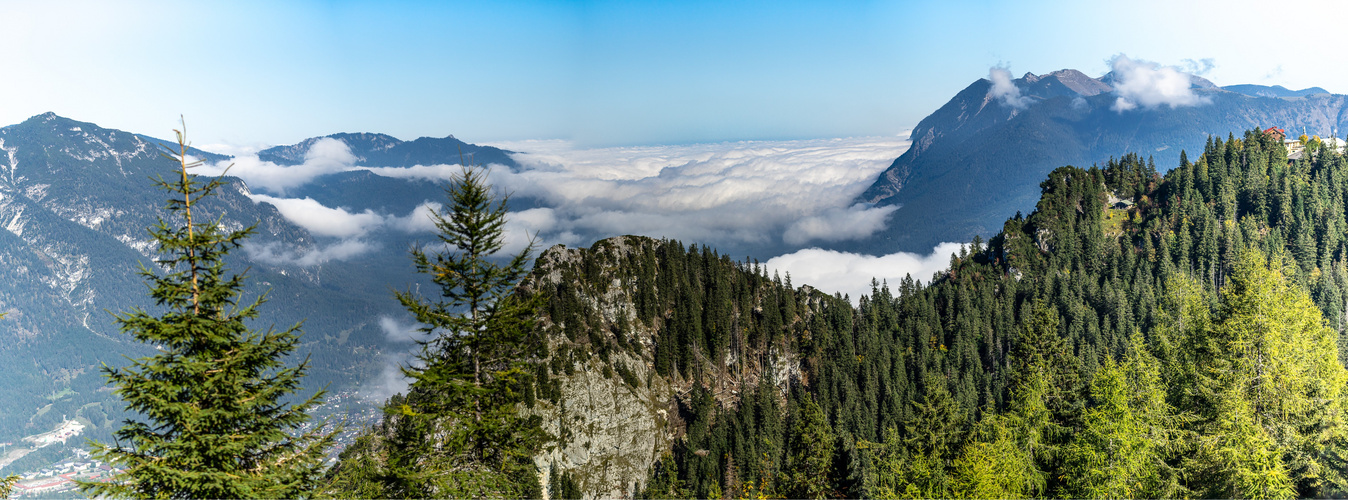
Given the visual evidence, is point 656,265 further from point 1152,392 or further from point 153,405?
point 153,405

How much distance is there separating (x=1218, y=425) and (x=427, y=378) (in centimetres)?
3699

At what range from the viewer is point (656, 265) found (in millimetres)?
168750

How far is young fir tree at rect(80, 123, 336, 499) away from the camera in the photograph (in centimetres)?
1903

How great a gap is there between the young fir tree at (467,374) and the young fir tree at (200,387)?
13.3ft

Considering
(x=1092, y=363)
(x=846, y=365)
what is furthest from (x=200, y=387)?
(x=1092, y=363)

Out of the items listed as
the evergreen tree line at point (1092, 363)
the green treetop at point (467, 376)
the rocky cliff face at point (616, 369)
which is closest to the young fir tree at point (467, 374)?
the green treetop at point (467, 376)

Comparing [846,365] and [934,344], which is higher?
[934,344]

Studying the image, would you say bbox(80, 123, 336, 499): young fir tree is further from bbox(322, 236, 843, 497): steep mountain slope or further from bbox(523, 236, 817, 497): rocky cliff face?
bbox(523, 236, 817, 497): rocky cliff face

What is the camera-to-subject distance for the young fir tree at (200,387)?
Answer: 19.0m

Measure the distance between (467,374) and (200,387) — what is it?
792 centimetres

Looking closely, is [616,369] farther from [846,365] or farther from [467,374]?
[467,374]

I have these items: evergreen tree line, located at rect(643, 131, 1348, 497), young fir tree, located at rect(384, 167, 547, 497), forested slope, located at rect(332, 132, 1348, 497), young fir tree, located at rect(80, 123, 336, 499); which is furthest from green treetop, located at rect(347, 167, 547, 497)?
evergreen tree line, located at rect(643, 131, 1348, 497)

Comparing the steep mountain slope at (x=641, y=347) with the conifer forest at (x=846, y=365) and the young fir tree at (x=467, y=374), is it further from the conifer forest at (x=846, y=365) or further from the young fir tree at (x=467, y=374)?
the young fir tree at (x=467, y=374)

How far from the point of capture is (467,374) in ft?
80.9
